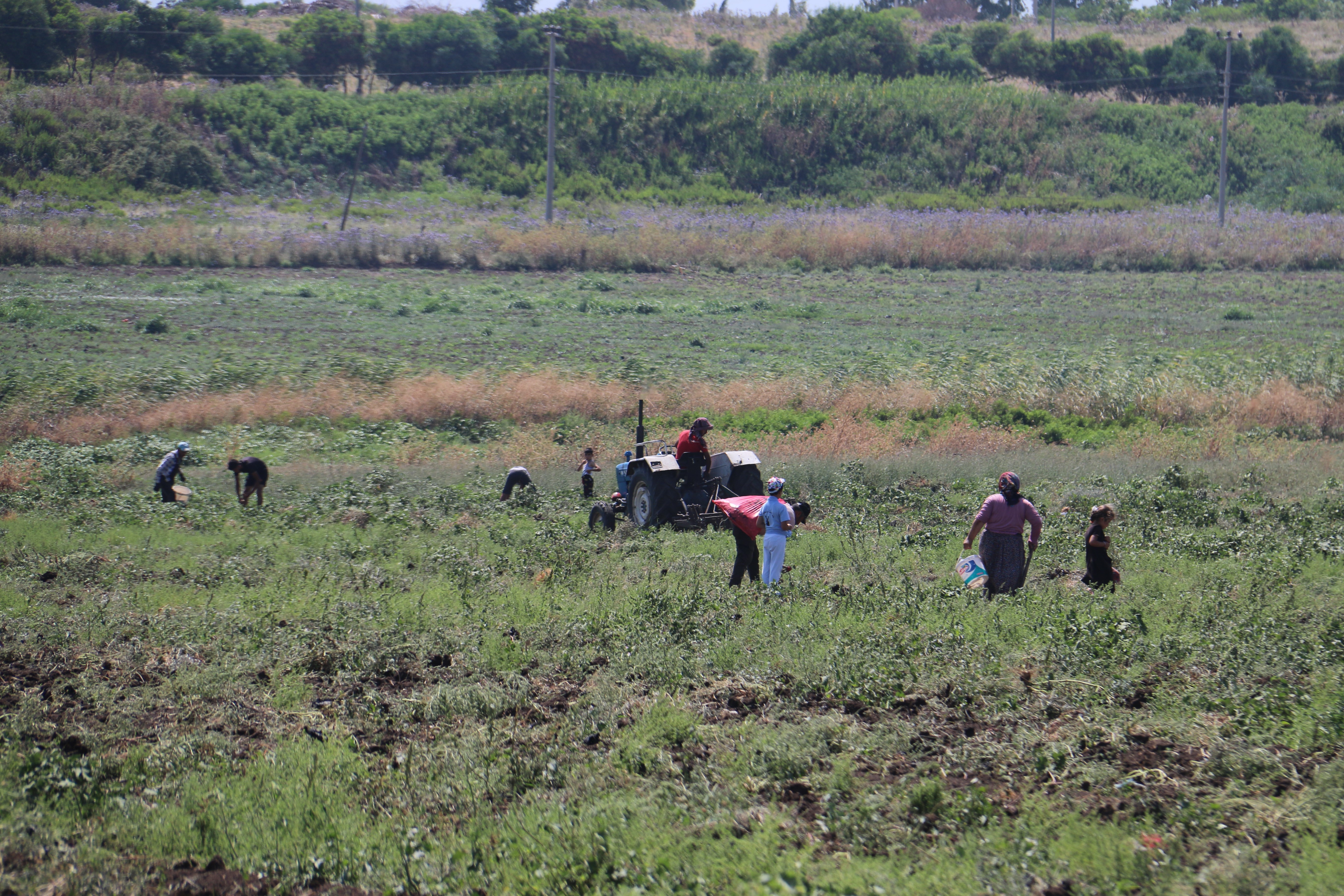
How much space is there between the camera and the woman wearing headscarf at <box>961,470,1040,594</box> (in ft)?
34.2

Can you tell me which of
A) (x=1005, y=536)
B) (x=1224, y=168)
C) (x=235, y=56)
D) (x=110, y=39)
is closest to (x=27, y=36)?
(x=110, y=39)

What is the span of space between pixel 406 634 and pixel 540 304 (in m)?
27.6

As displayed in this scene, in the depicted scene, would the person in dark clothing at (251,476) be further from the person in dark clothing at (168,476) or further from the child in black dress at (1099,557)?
the child in black dress at (1099,557)

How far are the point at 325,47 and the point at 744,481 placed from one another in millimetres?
65690

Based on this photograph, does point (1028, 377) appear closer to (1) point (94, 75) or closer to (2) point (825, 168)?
(2) point (825, 168)

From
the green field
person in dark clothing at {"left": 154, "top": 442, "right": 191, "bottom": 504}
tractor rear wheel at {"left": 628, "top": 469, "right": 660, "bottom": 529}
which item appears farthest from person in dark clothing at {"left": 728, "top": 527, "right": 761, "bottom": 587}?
the green field

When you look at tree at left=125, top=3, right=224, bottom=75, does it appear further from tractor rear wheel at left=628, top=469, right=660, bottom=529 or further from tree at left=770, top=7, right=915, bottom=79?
tractor rear wheel at left=628, top=469, right=660, bottom=529

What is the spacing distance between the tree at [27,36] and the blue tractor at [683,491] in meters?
61.7

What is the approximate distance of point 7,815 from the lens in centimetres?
647

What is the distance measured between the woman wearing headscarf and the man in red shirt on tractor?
15.1ft

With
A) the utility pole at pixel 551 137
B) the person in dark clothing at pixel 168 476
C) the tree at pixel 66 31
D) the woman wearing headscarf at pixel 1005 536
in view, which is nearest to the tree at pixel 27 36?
the tree at pixel 66 31

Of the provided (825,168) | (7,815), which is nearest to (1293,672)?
(7,815)

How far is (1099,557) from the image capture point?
10.6m

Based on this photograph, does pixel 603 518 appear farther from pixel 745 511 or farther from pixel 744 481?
pixel 745 511
